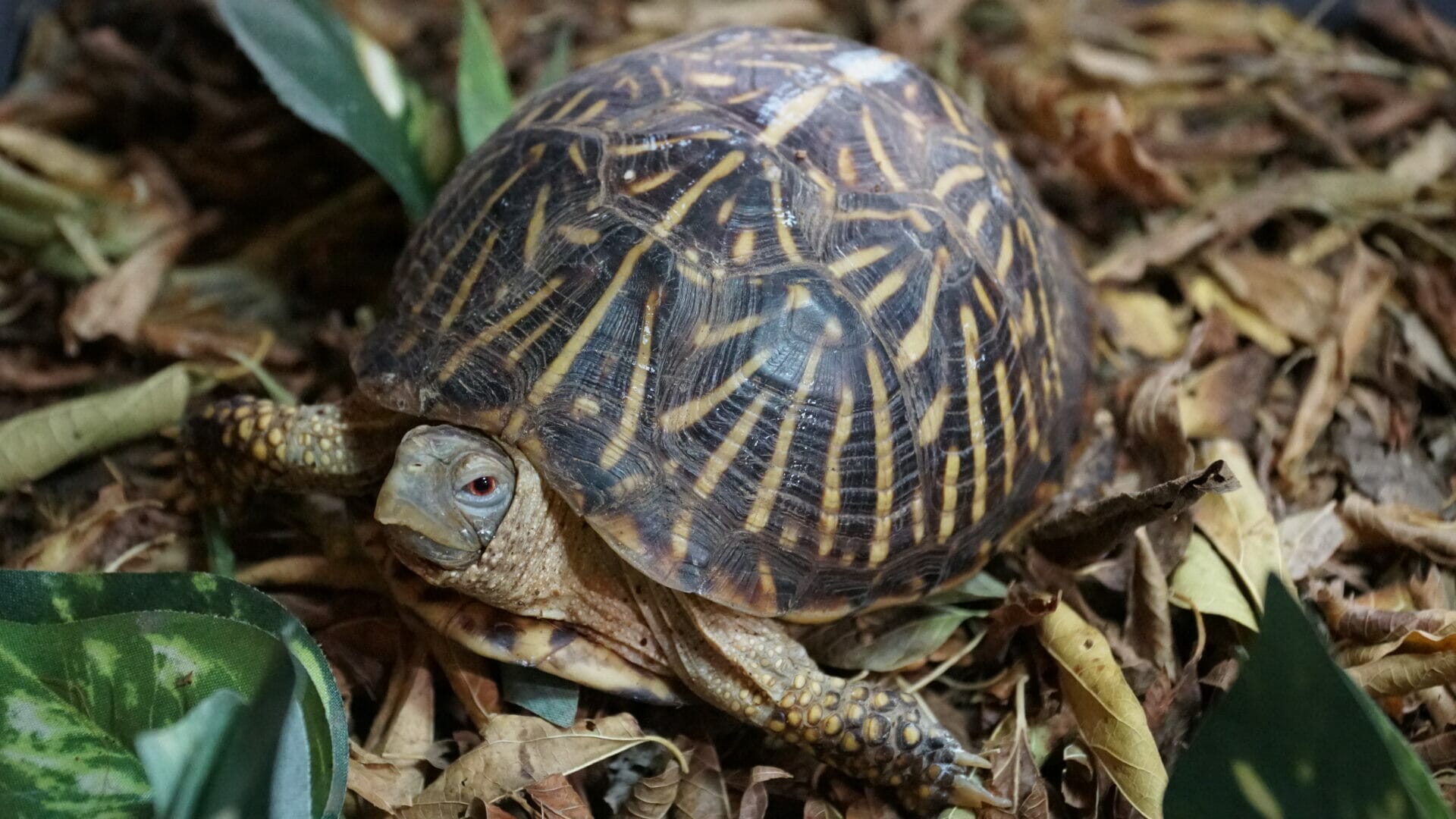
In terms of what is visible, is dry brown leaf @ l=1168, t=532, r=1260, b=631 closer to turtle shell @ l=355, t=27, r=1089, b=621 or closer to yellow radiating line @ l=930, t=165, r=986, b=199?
turtle shell @ l=355, t=27, r=1089, b=621

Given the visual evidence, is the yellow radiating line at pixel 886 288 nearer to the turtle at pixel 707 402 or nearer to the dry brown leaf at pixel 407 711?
the turtle at pixel 707 402

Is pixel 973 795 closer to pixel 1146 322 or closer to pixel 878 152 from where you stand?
pixel 878 152

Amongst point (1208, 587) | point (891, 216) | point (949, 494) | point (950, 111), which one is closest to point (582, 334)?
point (891, 216)

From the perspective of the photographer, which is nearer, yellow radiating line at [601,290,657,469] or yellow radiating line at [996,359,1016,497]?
yellow radiating line at [601,290,657,469]

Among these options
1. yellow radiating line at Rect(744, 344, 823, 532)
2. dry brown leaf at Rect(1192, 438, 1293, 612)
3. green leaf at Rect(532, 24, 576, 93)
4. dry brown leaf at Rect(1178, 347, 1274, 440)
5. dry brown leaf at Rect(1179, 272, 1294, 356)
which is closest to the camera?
yellow radiating line at Rect(744, 344, 823, 532)

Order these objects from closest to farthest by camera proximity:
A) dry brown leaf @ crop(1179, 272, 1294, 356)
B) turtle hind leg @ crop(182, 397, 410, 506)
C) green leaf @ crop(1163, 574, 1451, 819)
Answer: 1. green leaf @ crop(1163, 574, 1451, 819)
2. turtle hind leg @ crop(182, 397, 410, 506)
3. dry brown leaf @ crop(1179, 272, 1294, 356)

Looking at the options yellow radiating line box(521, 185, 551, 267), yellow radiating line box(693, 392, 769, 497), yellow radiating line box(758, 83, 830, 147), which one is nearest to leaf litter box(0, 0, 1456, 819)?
yellow radiating line box(693, 392, 769, 497)

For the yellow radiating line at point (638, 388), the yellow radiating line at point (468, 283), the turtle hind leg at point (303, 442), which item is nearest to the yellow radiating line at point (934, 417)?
the yellow radiating line at point (638, 388)
